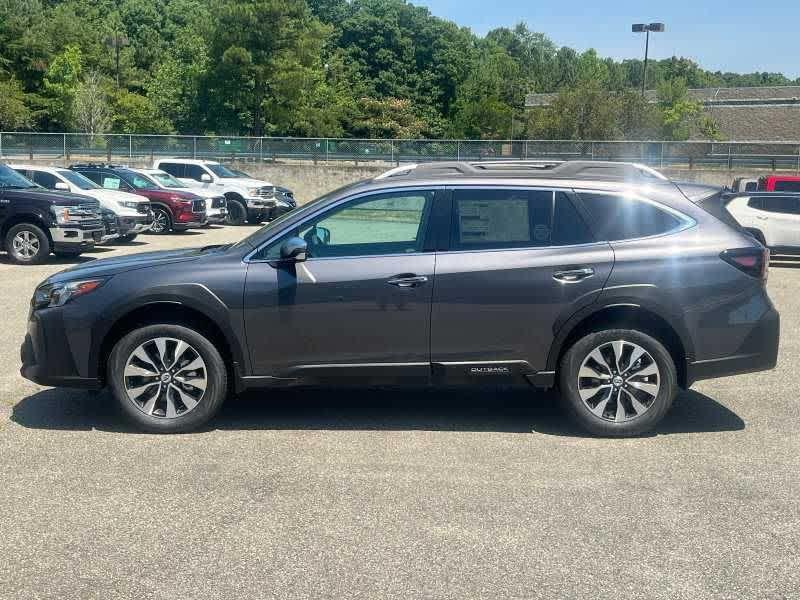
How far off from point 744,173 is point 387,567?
123 ft

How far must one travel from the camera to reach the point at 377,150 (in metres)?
41.2

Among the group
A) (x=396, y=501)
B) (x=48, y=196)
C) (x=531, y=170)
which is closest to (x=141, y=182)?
(x=48, y=196)

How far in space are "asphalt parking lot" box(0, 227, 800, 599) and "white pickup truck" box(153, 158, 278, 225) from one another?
21.2 meters

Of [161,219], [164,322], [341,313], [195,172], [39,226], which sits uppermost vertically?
[195,172]

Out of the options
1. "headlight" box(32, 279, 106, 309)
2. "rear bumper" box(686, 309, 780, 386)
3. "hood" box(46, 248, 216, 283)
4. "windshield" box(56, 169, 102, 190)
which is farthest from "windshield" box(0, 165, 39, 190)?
"rear bumper" box(686, 309, 780, 386)

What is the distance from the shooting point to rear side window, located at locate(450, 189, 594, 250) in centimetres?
630

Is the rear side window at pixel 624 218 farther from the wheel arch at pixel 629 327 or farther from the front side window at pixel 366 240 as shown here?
the front side window at pixel 366 240

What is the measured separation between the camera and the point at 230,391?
646 cm

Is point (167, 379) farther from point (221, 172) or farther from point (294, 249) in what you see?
point (221, 172)

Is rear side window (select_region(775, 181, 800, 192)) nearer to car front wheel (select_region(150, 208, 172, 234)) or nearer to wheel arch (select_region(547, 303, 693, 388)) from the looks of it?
car front wheel (select_region(150, 208, 172, 234))

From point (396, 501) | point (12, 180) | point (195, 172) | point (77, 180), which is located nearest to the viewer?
point (396, 501)

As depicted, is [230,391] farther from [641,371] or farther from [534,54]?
[534,54]


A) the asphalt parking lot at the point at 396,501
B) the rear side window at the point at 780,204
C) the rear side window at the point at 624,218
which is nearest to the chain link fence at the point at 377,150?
the rear side window at the point at 780,204

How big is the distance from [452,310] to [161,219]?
60.1ft
